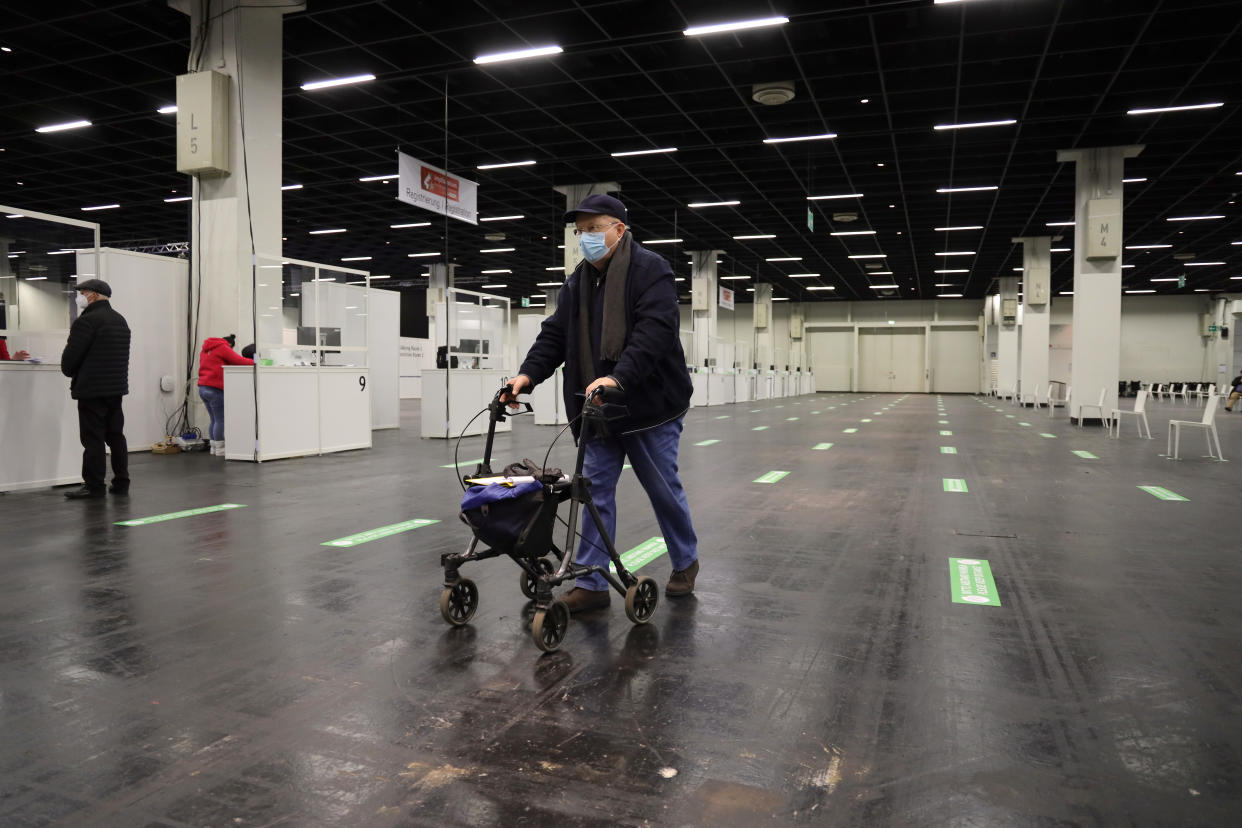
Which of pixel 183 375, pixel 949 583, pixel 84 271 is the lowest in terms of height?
pixel 949 583

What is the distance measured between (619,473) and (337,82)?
11.5 m

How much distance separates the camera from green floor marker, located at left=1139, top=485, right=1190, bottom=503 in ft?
23.2

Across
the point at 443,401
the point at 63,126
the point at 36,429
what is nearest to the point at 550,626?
the point at 36,429

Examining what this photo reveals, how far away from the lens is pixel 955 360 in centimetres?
4759

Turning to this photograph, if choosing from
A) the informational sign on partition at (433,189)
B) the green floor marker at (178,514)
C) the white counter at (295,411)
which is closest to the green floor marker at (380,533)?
the green floor marker at (178,514)

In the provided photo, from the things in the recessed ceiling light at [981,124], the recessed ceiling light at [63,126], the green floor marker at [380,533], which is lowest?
the green floor marker at [380,533]

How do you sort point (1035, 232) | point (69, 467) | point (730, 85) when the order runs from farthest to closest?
1. point (1035, 232)
2. point (730, 85)
3. point (69, 467)

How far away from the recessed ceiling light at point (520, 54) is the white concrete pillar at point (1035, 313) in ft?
66.0

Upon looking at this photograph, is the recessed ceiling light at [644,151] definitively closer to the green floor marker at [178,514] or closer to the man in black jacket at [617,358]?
the green floor marker at [178,514]

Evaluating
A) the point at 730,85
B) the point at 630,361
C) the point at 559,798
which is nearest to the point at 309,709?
the point at 559,798

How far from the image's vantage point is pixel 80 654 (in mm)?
2977

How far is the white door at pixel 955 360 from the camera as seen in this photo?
47.2 m

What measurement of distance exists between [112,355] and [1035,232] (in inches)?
1012

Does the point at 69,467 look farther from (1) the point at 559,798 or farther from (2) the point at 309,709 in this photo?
(1) the point at 559,798
